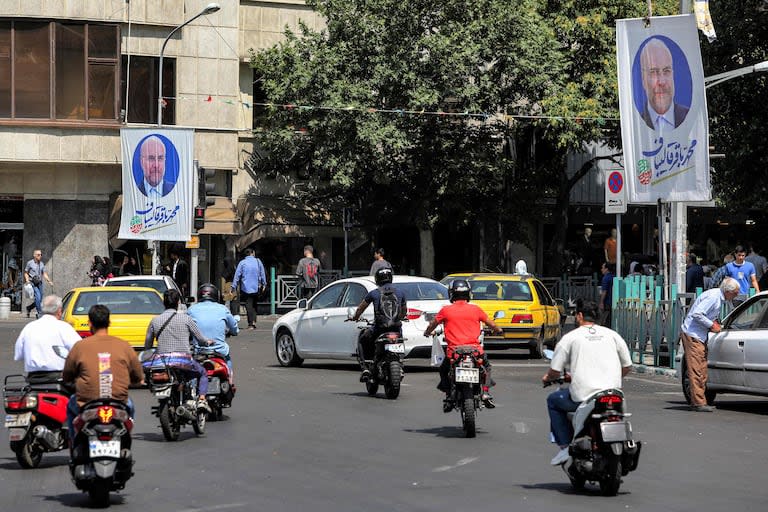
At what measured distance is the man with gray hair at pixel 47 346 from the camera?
1262cm

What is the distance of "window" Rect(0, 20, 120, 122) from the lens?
1545 inches

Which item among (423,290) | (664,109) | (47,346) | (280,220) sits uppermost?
(664,109)

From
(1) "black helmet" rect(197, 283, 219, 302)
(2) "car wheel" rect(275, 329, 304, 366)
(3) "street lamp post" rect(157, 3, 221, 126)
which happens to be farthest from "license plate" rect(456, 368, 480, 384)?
(3) "street lamp post" rect(157, 3, 221, 126)

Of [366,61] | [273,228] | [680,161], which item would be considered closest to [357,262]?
[273,228]

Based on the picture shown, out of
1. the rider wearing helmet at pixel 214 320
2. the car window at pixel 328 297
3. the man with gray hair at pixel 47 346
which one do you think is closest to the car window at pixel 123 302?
the car window at pixel 328 297

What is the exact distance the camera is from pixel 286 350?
24.1 meters

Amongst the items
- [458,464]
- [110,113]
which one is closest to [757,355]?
[458,464]

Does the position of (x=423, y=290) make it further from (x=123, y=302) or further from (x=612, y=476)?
(x=612, y=476)

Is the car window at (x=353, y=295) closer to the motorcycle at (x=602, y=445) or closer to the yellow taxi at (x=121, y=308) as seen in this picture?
the yellow taxi at (x=121, y=308)

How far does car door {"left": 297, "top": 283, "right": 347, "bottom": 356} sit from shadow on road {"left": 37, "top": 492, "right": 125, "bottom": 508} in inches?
469

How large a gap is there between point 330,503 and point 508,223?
110ft

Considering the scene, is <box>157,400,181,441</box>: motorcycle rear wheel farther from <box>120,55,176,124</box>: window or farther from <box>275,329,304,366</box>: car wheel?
<box>120,55,176,124</box>: window

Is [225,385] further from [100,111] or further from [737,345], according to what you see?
[100,111]

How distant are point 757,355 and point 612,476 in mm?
6758
